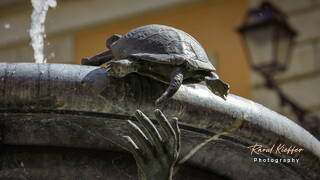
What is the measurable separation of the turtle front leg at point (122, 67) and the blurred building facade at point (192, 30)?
21.9 ft

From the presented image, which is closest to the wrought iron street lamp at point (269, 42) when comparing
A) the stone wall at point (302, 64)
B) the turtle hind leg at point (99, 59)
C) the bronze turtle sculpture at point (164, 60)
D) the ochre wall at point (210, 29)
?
the stone wall at point (302, 64)

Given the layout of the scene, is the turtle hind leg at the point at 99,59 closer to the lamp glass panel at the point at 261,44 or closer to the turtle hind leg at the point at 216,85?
the turtle hind leg at the point at 216,85

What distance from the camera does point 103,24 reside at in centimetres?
1097

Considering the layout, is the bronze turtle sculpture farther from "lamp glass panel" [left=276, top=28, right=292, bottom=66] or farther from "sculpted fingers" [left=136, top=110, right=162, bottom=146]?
"lamp glass panel" [left=276, top=28, right=292, bottom=66]

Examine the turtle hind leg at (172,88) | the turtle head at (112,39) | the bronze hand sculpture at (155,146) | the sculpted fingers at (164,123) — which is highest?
the turtle head at (112,39)

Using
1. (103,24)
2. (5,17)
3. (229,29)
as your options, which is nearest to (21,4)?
(5,17)

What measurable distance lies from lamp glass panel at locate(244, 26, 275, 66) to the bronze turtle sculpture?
4.06 meters

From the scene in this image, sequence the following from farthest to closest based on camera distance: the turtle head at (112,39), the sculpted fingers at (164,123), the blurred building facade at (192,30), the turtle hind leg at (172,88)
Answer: the blurred building facade at (192,30) < the turtle head at (112,39) < the turtle hind leg at (172,88) < the sculpted fingers at (164,123)

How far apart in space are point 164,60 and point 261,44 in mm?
4245

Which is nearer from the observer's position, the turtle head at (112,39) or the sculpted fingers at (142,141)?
the sculpted fingers at (142,141)

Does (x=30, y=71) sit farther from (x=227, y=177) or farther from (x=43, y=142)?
(x=227, y=177)

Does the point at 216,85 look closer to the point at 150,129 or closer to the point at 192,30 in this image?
the point at 150,129

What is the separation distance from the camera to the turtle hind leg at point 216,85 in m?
2.25

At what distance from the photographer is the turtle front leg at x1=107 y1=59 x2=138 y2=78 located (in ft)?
7.11
